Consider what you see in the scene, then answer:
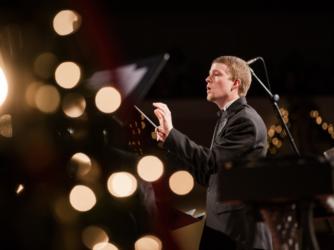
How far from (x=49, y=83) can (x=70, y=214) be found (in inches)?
8.5

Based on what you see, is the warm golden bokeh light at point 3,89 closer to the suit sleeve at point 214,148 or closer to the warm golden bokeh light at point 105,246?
the warm golden bokeh light at point 105,246

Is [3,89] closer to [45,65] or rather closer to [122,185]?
[45,65]

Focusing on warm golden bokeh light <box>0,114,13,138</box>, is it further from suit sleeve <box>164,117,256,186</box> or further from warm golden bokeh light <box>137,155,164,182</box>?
suit sleeve <box>164,117,256,186</box>

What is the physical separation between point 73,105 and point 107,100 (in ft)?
0.19

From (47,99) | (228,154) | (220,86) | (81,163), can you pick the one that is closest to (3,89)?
(47,99)

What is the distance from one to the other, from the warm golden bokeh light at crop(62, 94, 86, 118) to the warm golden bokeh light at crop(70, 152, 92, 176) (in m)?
0.07

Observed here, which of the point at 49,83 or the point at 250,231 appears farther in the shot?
the point at 250,231

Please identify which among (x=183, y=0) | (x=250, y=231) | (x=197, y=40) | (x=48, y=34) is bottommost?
(x=250, y=231)

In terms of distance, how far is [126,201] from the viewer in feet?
3.43

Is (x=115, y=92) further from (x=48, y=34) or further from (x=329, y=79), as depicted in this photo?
(x=329, y=79)

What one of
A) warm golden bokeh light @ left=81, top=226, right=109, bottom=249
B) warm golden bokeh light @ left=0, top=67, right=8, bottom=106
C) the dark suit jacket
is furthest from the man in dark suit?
warm golden bokeh light @ left=0, top=67, right=8, bottom=106

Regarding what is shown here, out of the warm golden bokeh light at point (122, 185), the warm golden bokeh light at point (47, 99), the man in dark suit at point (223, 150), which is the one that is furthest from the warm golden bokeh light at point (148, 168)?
the man in dark suit at point (223, 150)

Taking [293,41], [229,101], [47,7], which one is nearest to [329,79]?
[293,41]

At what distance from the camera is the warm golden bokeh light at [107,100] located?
1.02 metres
